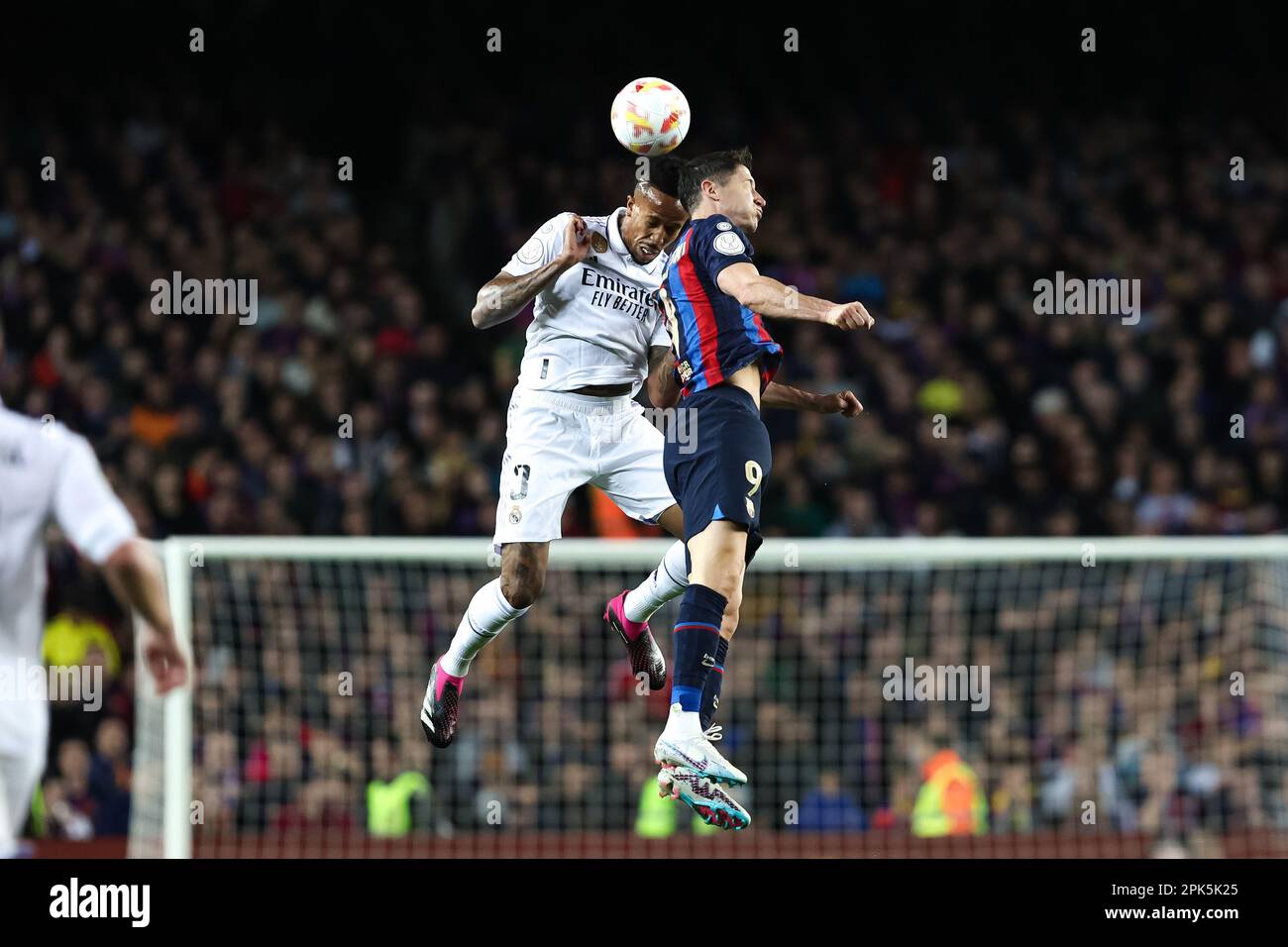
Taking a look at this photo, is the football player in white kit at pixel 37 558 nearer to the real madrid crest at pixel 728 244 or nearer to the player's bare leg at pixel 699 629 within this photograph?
the player's bare leg at pixel 699 629

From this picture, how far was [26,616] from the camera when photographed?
5.00 m

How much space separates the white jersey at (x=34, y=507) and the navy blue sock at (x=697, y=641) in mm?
2814

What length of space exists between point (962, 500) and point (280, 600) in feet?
18.1

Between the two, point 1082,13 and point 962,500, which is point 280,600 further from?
point 1082,13

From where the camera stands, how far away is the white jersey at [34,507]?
4.88 m

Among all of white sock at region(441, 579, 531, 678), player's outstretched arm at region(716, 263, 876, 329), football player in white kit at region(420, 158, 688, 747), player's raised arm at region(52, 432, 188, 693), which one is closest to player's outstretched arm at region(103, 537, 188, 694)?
player's raised arm at region(52, 432, 188, 693)

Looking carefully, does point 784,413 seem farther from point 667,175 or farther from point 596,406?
point 667,175

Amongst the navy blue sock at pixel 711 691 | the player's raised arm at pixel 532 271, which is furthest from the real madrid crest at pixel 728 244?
the navy blue sock at pixel 711 691

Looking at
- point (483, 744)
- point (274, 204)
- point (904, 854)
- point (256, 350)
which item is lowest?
point (904, 854)

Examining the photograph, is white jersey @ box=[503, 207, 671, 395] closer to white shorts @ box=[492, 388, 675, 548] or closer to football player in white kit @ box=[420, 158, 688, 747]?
football player in white kit @ box=[420, 158, 688, 747]

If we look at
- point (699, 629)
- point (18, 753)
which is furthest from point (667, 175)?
point (18, 753)

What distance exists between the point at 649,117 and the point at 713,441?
1.43 meters

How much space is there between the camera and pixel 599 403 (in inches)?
327
